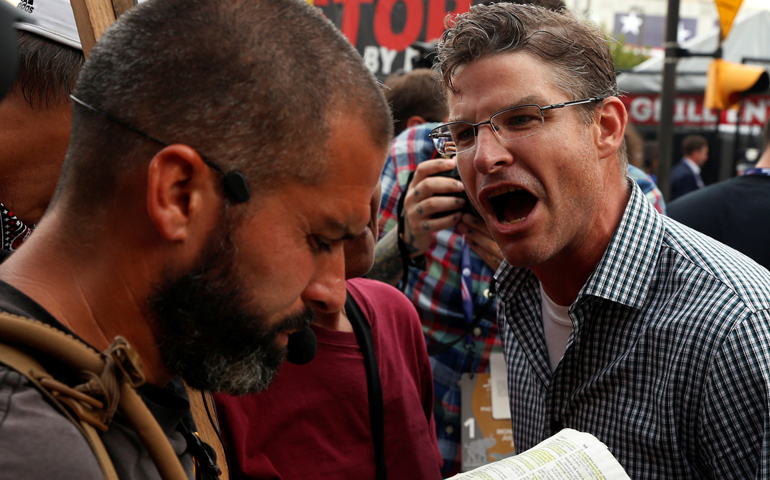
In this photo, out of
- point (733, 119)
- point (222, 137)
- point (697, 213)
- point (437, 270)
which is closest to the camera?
point (222, 137)

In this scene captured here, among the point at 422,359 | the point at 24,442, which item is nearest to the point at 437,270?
the point at 422,359

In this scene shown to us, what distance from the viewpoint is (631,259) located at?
6.38 feet

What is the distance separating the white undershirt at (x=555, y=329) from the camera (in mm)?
2174

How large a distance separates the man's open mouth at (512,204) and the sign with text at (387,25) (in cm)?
328

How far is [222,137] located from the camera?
119cm

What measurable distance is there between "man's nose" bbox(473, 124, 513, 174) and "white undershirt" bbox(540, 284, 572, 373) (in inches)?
18.3

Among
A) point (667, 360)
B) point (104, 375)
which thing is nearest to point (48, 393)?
point (104, 375)

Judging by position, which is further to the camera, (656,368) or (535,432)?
(535,432)

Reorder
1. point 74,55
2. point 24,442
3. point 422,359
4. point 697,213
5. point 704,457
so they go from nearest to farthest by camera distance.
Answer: point 24,442 < point 704,457 < point 74,55 < point 422,359 < point 697,213

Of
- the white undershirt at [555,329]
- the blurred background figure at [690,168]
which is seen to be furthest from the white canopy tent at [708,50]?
the white undershirt at [555,329]

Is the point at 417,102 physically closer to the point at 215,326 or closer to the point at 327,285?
the point at 327,285

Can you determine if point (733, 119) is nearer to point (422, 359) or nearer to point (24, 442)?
point (422, 359)

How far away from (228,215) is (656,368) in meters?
1.18

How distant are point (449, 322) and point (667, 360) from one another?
1230mm
